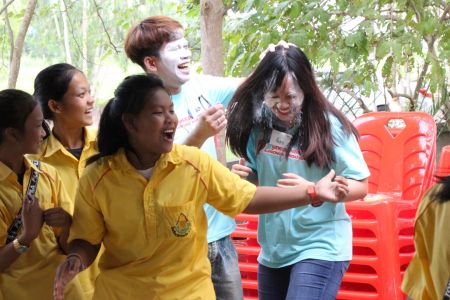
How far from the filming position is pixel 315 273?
9.32 ft

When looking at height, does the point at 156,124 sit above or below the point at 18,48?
below

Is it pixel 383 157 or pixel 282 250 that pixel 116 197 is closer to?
pixel 282 250

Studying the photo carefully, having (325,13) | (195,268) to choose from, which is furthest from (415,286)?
(325,13)

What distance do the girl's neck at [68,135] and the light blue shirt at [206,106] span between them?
39 cm

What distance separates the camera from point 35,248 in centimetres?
271

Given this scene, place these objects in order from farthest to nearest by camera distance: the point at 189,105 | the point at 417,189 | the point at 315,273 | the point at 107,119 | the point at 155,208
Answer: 1. the point at 417,189
2. the point at 189,105
3. the point at 315,273
4. the point at 107,119
5. the point at 155,208

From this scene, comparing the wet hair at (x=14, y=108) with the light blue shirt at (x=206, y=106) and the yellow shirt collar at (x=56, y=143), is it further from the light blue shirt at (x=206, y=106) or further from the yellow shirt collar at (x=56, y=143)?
the light blue shirt at (x=206, y=106)

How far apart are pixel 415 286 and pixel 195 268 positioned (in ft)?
2.31

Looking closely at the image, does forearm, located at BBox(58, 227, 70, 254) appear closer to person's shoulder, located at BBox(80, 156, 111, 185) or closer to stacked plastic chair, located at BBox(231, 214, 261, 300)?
person's shoulder, located at BBox(80, 156, 111, 185)

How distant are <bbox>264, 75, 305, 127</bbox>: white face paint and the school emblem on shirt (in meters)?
0.75

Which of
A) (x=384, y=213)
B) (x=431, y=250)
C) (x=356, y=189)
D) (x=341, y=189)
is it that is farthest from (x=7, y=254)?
(x=384, y=213)

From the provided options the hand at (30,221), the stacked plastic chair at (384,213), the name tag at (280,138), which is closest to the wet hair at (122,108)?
the hand at (30,221)

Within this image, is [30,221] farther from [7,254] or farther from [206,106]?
[206,106]

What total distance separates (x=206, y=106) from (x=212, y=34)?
6.50ft
